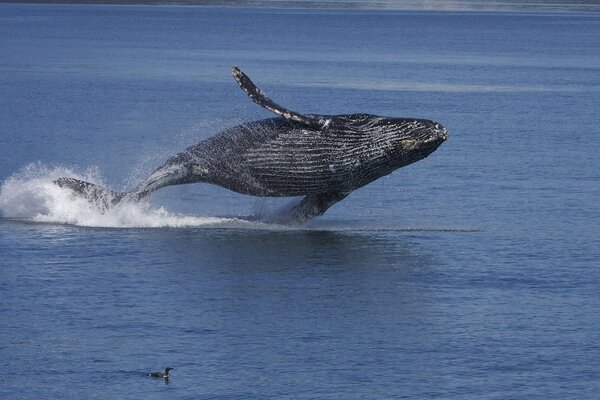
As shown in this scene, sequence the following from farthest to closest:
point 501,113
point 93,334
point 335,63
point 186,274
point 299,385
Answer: point 335,63 → point 501,113 → point 186,274 → point 93,334 → point 299,385

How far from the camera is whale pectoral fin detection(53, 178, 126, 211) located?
2981 centimetres

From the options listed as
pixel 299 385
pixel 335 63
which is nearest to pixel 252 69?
pixel 335 63

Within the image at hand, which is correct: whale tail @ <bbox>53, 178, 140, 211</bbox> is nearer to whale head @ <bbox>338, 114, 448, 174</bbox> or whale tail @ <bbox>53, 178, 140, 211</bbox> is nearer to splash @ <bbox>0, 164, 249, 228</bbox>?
splash @ <bbox>0, 164, 249, 228</bbox>

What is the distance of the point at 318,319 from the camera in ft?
78.3

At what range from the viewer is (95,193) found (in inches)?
1180

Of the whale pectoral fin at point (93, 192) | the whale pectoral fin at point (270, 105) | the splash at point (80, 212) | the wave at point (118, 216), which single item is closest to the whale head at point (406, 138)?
the whale pectoral fin at point (270, 105)

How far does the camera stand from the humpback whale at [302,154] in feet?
90.8

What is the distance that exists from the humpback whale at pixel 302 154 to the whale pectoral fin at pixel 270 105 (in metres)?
0.02

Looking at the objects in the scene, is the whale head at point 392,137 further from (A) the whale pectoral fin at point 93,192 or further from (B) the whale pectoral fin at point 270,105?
(A) the whale pectoral fin at point 93,192

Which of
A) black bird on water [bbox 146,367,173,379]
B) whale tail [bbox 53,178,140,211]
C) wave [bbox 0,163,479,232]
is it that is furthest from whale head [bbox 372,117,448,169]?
black bird on water [bbox 146,367,173,379]

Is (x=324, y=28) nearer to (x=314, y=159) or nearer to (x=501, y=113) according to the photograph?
(x=501, y=113)

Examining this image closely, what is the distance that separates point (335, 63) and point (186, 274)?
239 feet

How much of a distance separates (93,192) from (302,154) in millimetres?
4585

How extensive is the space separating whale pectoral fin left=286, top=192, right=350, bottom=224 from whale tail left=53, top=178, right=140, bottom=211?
→ 317 cm
